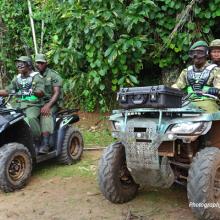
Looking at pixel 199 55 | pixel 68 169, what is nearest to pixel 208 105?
pixel 199 55

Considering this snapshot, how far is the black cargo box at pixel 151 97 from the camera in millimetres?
4293

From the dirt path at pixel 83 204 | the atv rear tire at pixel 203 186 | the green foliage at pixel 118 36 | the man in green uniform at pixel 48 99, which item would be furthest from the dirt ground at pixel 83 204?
the green foliage at pixel 118 36

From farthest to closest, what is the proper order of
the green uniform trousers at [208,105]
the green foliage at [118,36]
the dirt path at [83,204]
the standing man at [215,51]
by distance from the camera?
the green foliage at [118,36] → the standing man at [215,51] → the green uniform trousers at [208,105] → the dirt path at [83,204]

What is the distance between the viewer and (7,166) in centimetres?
548

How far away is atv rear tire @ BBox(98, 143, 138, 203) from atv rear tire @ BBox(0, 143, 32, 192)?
141 cm

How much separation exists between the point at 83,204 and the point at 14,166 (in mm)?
1236

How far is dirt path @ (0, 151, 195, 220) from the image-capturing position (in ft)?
15.1

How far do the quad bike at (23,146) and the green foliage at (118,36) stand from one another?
4.42 feet

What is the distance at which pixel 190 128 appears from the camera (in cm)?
418

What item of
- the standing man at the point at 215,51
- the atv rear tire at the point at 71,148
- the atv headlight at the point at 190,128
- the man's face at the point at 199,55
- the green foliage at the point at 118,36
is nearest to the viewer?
the atv headlight at the point at 190,128

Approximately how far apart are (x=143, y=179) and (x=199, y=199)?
674mm

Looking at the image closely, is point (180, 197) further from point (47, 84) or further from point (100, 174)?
point (47, 84)

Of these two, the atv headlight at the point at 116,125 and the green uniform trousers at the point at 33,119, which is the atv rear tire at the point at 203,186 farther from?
the green uniform trousers at the point at 33,119

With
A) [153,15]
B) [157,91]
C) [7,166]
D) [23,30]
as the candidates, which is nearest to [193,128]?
[157,91]
